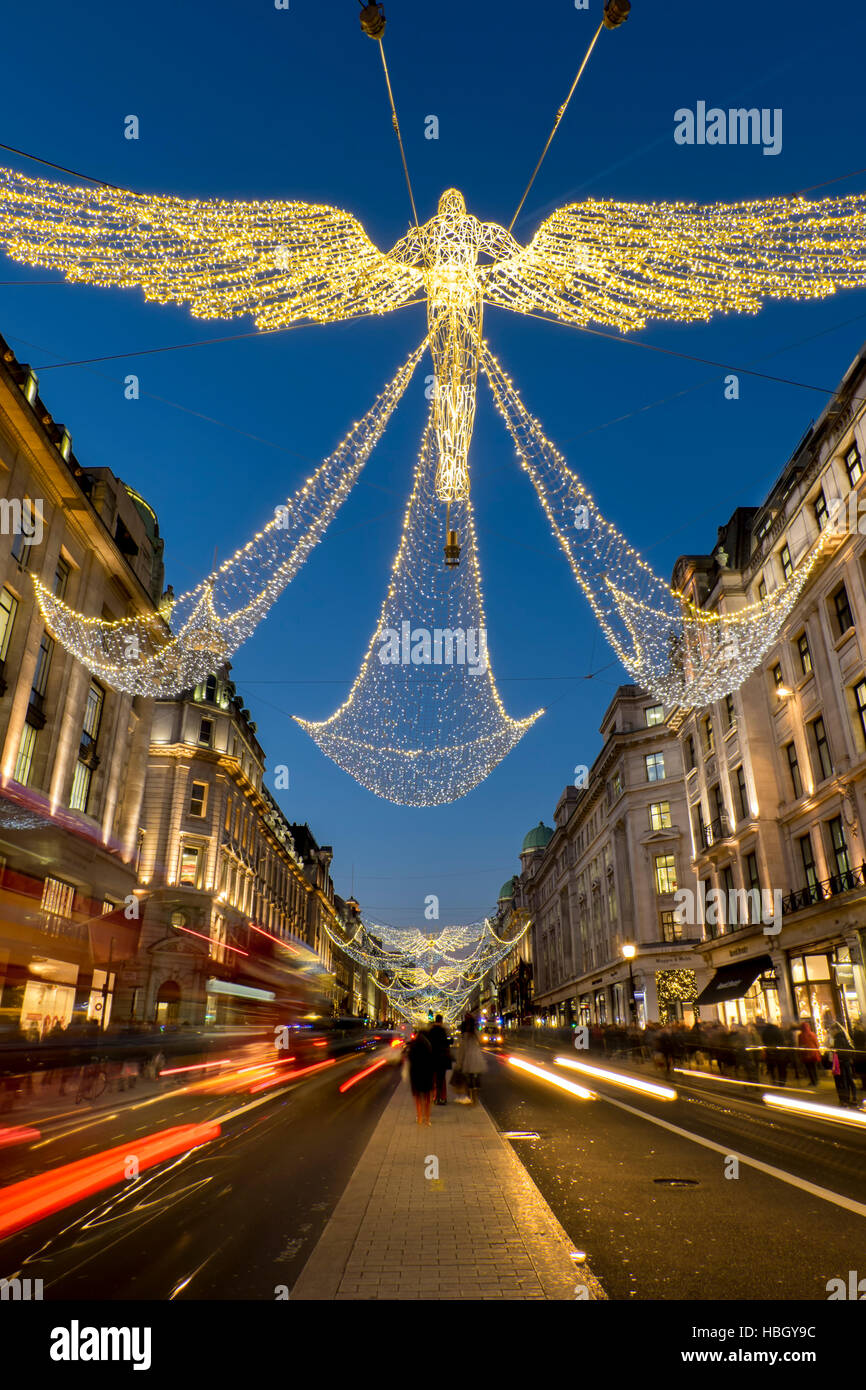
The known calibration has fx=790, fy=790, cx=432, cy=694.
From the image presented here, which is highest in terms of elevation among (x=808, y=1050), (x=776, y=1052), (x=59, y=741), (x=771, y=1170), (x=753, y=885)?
(x=59, y=741)

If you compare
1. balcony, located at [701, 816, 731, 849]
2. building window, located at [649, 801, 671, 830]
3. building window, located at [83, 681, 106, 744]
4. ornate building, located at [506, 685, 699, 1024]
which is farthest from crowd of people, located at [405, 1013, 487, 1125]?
building window, located at [649, 801, 671, 830]

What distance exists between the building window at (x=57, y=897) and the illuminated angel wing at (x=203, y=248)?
22.1 m

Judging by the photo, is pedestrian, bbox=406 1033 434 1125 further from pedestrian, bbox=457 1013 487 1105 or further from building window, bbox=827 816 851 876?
building window, bbox=827 816 851 876

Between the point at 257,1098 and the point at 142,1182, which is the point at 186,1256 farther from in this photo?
the point at 257,1098

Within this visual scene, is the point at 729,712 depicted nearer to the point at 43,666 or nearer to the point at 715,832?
the point at 715,832

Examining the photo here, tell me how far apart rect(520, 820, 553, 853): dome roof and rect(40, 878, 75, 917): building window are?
3801 inches

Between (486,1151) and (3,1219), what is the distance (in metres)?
5.69

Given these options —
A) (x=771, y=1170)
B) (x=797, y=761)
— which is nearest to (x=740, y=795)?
(x=797, y=761)

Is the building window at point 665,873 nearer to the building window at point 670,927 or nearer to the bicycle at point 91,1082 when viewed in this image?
the building window at point 670,927

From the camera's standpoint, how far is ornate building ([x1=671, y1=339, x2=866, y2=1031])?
24.8 m

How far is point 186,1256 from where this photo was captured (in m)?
5.85

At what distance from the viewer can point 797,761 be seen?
3067 cm

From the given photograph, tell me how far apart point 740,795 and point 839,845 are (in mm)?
8108

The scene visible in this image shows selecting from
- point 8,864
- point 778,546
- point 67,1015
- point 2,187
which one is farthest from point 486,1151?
point 778,546
